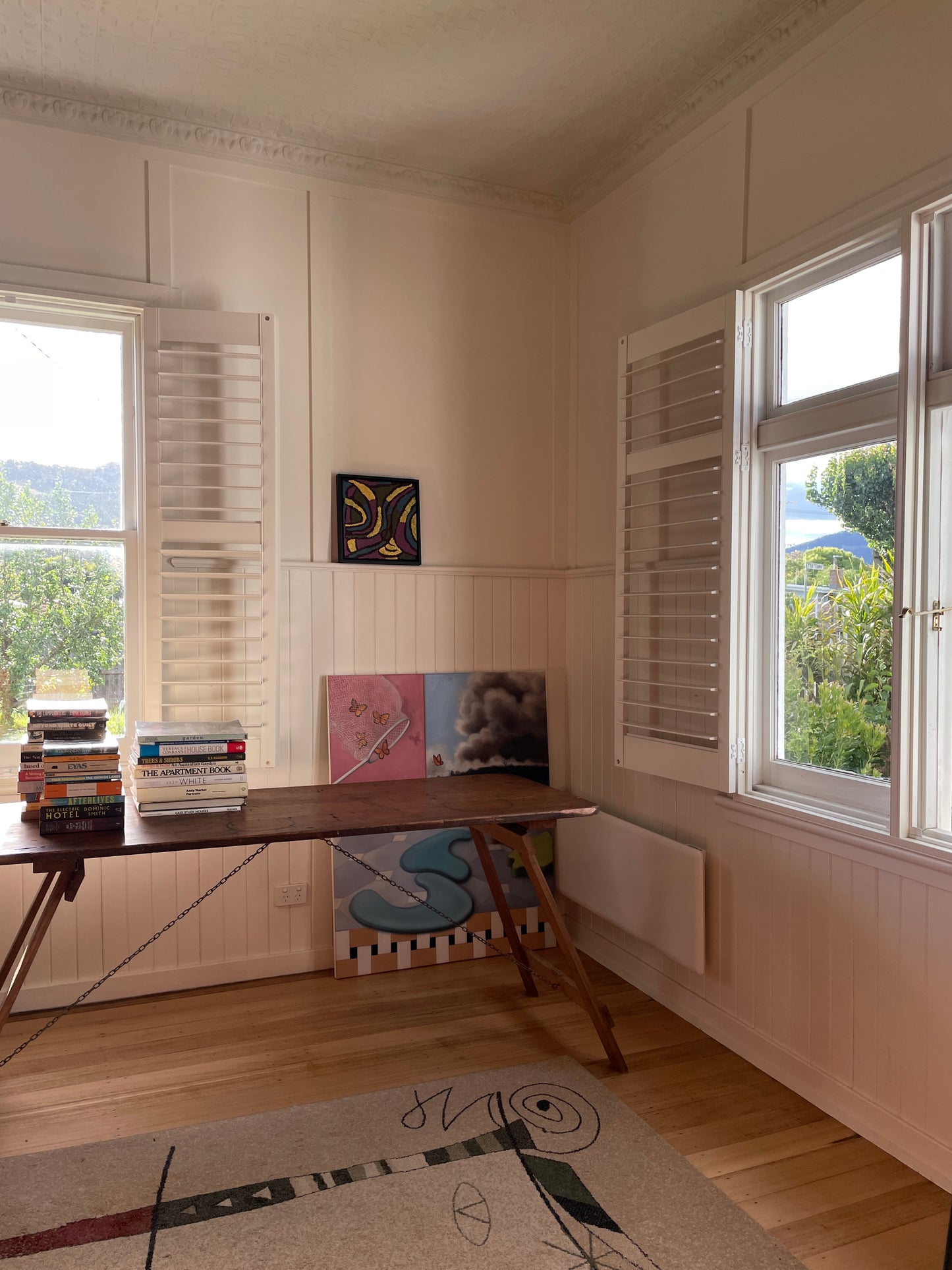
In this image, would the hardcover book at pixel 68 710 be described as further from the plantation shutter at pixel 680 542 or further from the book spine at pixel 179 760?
the plantation shutter at pixel 680 542

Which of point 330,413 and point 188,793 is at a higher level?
point 330,413

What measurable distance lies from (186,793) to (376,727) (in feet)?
3.11

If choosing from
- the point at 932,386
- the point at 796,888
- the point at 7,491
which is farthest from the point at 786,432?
the point at 7,491

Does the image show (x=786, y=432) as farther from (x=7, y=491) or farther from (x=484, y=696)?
(x=7, y=491)

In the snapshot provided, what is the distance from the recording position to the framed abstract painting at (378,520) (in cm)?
338

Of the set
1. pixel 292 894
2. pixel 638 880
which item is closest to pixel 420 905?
pixel 292 894

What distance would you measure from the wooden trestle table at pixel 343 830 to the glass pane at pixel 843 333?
139 cm

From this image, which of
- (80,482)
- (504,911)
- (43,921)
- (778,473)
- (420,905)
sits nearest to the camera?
(43,921)

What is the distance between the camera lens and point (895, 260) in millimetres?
2312

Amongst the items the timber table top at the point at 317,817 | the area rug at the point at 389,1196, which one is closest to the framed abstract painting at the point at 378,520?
the timber table top at the point at 317,817

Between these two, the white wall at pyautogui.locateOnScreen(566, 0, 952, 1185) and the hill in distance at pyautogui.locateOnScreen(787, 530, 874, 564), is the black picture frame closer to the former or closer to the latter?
the white wall at pyautogui.locateOnScreen(566, 0, 952, 1185)

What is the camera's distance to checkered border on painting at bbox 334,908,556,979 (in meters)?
3.32

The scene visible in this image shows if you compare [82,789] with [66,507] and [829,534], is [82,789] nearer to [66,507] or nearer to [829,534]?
[66,507]

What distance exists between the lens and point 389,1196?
6.76 ft
